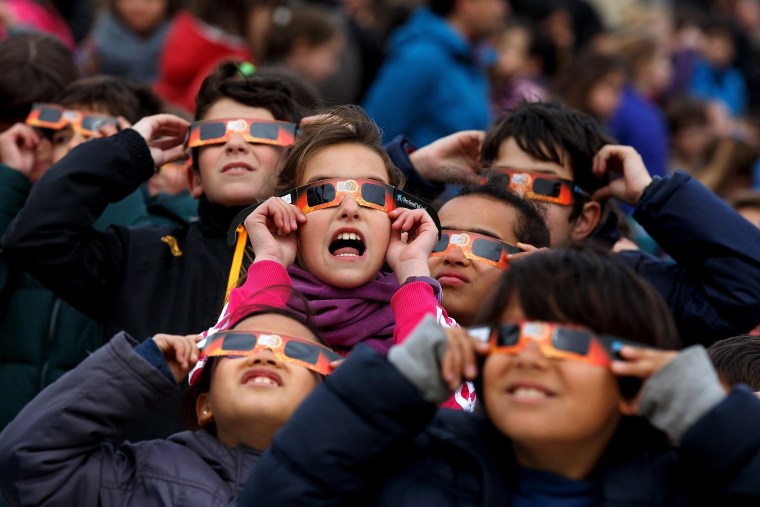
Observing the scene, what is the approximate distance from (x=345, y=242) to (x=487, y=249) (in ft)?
2.12

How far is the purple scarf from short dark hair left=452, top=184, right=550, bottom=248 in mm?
831

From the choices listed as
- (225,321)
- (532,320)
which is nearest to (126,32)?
(225,321)

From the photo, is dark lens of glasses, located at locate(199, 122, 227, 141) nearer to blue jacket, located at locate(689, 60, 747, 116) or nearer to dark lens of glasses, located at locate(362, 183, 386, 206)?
dark lens of glasses, located at locate(362, 183, 386, 206)

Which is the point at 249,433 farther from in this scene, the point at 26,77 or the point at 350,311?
the point at 26,77

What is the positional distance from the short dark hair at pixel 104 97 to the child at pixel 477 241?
5.47 ft

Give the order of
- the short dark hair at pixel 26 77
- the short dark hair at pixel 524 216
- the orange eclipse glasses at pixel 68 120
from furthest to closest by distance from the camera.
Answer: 1. the short dark hair at pixel 26 77
2. the orange eclipse glasses at pixel 68 120
3. the short dark hair at pixel 524 216

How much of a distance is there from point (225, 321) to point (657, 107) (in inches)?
371

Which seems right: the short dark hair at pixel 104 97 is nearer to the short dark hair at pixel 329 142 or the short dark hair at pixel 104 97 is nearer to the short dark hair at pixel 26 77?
the short dark hair at pixel 26 77

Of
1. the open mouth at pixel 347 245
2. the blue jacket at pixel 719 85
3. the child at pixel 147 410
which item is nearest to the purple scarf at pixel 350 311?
the open mouth at pixel 347 245

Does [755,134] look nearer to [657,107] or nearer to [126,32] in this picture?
[657,107]

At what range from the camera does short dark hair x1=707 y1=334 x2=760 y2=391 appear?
4254 mm

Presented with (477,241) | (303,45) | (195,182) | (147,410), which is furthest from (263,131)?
(303,45)

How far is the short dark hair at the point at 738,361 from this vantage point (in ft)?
14.0

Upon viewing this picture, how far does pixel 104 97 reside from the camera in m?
5.75
